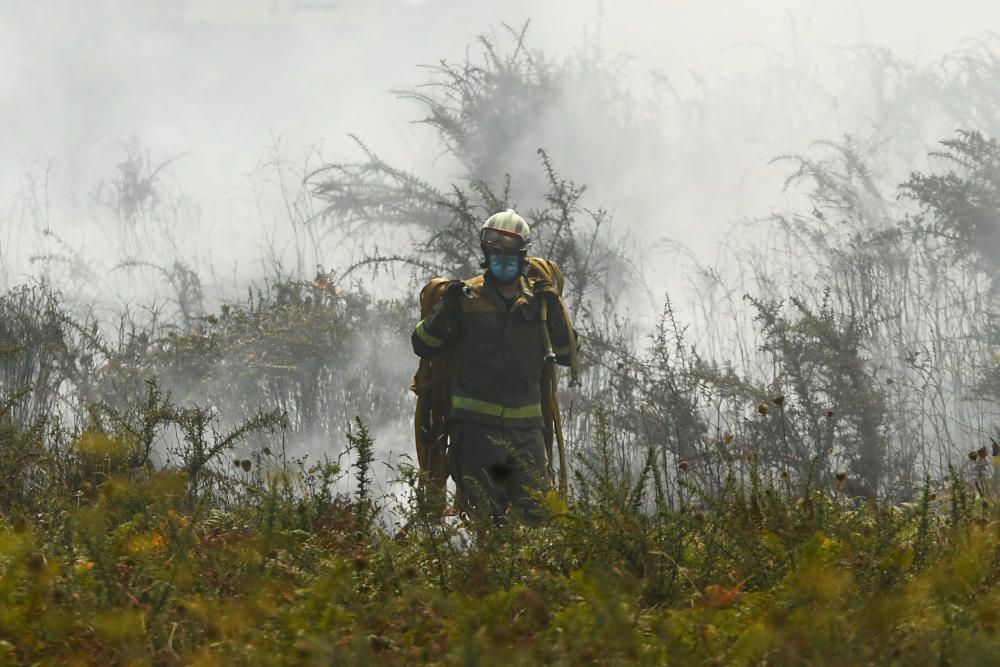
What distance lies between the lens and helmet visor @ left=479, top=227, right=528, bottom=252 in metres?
5.75

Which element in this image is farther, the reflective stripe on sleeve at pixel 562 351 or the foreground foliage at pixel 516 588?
the reflective stripe on sleeve at pixel 562 351

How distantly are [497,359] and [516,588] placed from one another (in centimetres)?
281

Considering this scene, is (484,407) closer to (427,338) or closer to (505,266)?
(427,338)

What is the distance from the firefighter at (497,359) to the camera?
5762mm

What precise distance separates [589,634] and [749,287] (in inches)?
388

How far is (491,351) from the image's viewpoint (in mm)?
5766

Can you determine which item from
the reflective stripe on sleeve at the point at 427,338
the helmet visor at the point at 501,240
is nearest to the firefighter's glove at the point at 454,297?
the reflective stripe on sleeve at the point at 427,338

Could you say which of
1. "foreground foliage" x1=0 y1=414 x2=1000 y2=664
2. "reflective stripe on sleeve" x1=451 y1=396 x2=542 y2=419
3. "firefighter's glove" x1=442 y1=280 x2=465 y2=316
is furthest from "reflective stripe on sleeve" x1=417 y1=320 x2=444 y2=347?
"foreground foliage" x1=0 y1=414 x2=1000 y2=664

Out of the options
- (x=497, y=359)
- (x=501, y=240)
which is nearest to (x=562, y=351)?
(x=497, y=359)

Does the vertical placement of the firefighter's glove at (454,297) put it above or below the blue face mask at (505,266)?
below

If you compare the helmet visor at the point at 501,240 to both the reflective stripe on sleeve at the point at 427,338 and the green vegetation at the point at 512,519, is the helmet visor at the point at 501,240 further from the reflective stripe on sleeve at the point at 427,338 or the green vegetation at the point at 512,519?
the green vegetation at the point at 512,519

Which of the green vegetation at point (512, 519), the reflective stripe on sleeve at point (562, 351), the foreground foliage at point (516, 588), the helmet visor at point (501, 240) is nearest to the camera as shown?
the foreground foliage at point (516, 588)

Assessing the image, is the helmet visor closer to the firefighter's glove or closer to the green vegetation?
the firefighter's glove

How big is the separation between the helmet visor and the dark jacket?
0.52 ft
